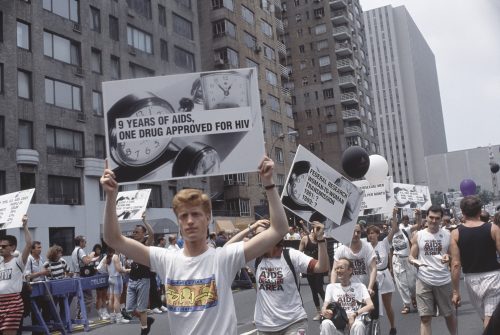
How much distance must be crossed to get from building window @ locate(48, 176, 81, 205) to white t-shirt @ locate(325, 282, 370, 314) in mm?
26897

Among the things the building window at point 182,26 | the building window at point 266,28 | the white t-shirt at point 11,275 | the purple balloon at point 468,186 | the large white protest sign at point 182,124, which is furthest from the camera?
the building window at point 266,28

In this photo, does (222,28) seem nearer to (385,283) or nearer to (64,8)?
(64,8)

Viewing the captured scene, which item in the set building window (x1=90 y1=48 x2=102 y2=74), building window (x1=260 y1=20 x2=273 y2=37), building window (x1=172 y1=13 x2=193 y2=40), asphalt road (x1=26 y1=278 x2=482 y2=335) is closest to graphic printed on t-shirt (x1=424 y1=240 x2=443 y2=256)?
asphalt road (x1=26 y1=278 x2=482 y2=335)

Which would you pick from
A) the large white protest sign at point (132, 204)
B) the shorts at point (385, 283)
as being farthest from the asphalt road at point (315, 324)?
the large white protest sign at point (132, 204)

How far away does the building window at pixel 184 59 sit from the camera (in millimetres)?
43500

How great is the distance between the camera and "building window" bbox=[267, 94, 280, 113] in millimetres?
55234

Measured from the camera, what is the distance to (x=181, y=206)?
3266 millimetres

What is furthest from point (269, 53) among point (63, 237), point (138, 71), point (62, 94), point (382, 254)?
point (382, 254)

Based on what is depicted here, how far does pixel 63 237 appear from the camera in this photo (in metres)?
30.6

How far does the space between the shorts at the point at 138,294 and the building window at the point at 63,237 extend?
2145 centimetres

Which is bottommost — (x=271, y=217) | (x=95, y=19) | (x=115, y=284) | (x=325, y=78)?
(x=115, y=284)

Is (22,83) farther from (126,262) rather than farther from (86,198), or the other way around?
(126,262)

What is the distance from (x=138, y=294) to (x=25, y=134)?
74.6 ft

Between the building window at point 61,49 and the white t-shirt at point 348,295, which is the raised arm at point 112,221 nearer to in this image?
the white t-shirt at point 348,295
